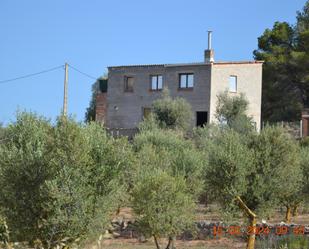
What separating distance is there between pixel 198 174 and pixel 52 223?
15.7 meters

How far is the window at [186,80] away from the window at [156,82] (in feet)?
6.17

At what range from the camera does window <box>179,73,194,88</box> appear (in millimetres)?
51844

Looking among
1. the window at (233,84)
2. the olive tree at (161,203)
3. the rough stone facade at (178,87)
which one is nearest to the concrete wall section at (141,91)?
the rough stone facade at (178,87)

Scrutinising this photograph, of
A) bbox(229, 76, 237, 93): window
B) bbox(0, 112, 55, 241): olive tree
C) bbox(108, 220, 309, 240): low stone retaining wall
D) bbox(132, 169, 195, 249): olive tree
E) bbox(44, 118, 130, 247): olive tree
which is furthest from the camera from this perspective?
bbox(229, 76, 237, 93): window

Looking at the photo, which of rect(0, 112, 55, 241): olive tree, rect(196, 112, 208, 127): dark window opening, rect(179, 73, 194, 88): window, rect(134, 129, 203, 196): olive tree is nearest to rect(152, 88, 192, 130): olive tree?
rect(196, 112, 208, 127): dark window opening

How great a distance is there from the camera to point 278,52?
59.6 meters

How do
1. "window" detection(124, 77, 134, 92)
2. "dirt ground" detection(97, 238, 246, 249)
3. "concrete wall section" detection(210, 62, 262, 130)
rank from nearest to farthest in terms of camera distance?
1. "dirt ground" detection(97, 238, 246, 249)
2. "concrete wall section" detection(210, 62, 262, 130)
3. "window" detection(124, 77, 134, 92)

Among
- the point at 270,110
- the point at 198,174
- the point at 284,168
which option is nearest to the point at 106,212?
the point at 284,168

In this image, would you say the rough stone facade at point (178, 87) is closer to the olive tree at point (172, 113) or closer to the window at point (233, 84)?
the window at point (233, 84)

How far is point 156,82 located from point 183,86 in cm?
271

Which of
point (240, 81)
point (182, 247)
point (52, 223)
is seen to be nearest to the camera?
point (52, 223)

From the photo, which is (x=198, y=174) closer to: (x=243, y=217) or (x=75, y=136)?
(x=243, y=217)

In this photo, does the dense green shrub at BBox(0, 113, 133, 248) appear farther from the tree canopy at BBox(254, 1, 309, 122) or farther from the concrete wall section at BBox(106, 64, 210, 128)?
the tree canopy at BBox(254, 1, 309, 122)

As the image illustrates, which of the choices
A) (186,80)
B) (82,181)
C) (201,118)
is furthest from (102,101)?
(82,181)
